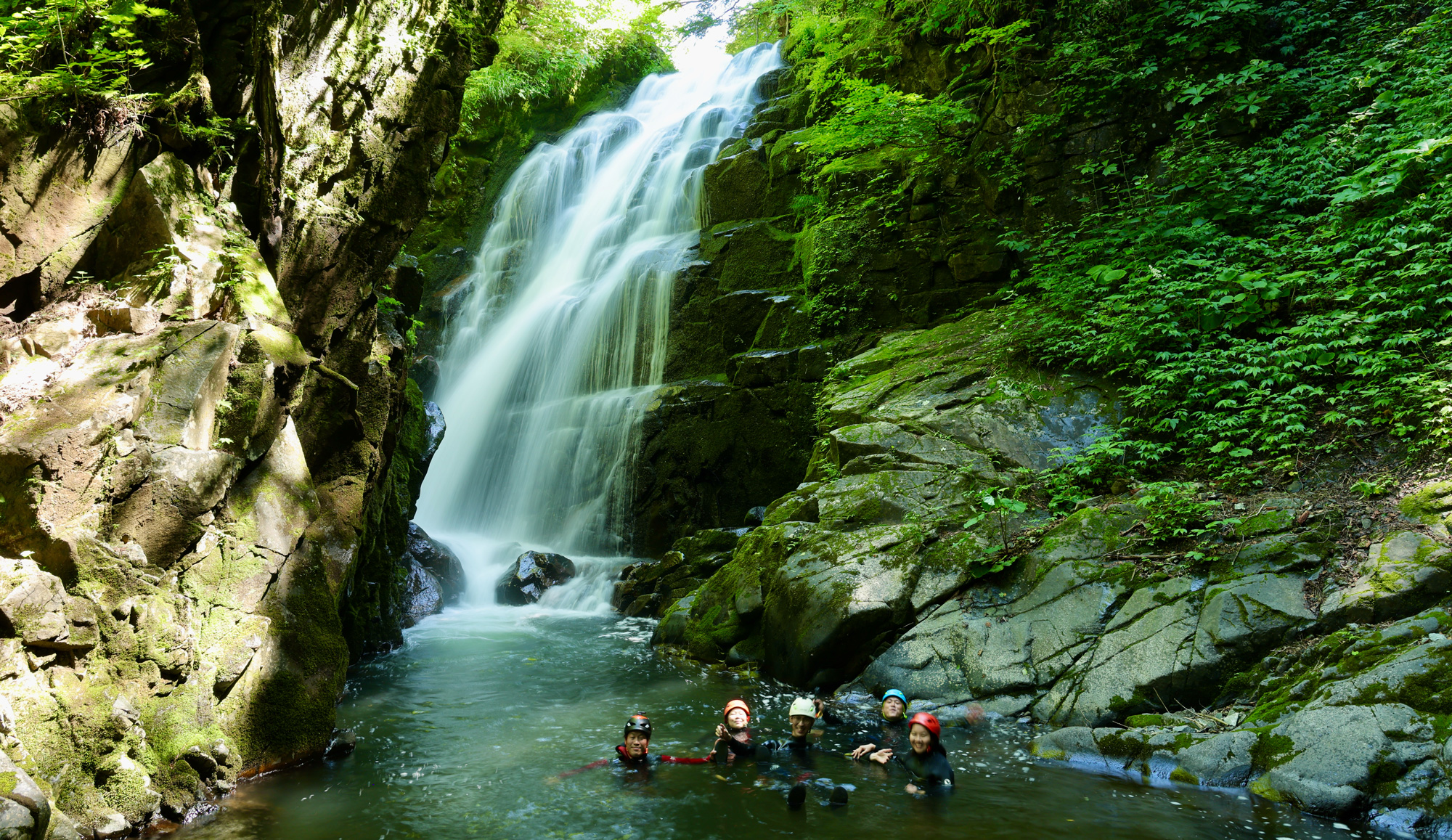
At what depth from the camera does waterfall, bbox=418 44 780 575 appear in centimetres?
1512

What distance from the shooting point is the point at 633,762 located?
5691mm

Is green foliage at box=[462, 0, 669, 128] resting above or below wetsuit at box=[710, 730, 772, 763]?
above

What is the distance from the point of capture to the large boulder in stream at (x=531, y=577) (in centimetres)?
1288

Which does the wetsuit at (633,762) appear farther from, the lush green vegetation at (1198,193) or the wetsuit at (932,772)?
the lush green vegetation at (1198,193)

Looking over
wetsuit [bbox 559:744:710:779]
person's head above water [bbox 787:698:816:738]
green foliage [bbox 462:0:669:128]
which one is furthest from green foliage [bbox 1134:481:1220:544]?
green foliage [bbox 462:0:669:128]

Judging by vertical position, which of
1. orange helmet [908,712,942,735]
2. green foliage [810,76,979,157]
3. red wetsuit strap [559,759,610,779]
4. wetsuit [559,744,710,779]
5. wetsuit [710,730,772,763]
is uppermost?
green foliage [810,76,979,157]

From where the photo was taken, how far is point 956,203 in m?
12.6

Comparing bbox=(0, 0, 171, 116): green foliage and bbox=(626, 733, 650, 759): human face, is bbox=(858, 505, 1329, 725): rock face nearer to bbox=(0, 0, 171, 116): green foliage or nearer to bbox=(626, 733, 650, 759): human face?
bbox=(626, 733, 650, 759): human face

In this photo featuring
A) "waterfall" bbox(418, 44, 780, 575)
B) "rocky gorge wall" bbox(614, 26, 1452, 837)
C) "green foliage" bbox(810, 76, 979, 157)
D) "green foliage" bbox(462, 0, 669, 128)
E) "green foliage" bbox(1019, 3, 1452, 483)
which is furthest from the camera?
"green foliage" bbox(462, 0, 669, 128)

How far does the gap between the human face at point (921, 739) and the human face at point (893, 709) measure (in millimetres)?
677

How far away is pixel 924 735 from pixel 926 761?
0.17m

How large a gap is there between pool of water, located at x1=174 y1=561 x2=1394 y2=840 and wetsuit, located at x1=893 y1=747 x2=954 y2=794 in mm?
105

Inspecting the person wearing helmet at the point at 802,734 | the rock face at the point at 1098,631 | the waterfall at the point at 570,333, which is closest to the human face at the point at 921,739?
the person wearing helmet at the point at 802,734

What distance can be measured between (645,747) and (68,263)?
514cm
